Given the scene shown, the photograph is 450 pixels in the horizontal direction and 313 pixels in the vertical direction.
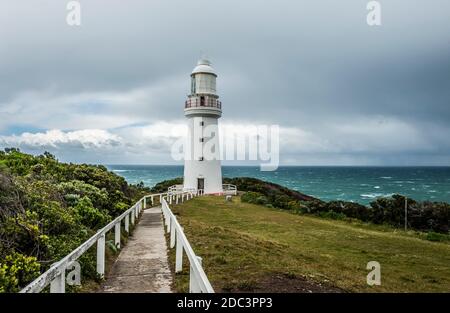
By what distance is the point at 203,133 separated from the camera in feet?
102

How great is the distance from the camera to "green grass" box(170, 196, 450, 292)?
285 inches

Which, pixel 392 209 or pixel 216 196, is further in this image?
pixel 216 196

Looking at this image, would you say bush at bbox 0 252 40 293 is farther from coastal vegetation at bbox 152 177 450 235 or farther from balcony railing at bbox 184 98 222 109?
balcony railing at bbox 184 98 222 109

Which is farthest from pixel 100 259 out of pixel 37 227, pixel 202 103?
pixel 202 103

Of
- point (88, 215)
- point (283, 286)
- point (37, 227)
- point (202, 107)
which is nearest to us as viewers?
point (37, 227)

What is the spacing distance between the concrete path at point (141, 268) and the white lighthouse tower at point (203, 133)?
19.7m

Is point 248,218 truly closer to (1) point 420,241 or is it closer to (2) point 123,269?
(1) point 420,241

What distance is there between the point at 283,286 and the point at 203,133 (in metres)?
25.3

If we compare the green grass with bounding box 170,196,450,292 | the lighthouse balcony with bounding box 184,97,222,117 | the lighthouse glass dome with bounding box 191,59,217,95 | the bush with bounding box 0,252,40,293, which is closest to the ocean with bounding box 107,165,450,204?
the lighthouse balcony with bounding box 184,97,222,117

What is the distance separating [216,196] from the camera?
2986 cm

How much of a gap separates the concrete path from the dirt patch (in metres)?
1.20

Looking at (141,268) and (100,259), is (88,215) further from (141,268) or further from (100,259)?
(100,259)
